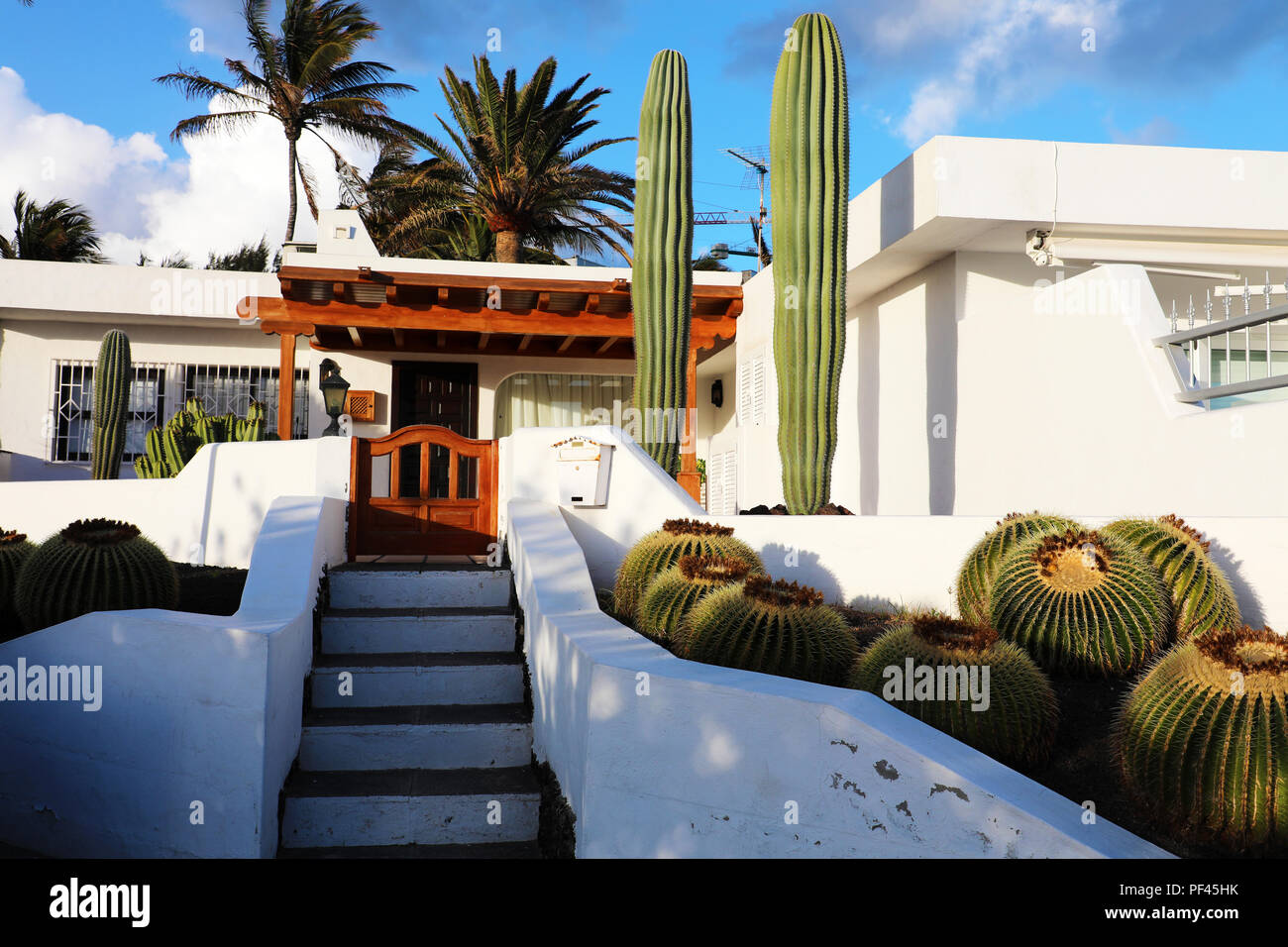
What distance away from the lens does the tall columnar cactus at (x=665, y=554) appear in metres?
5.93

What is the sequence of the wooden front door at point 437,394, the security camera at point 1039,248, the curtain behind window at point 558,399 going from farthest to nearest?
the curtain behind window at point 558,399 < the wooden front door at point 437,394 < the security camera at point 1039,248

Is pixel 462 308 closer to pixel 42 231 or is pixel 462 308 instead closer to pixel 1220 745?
pixel 1220 745

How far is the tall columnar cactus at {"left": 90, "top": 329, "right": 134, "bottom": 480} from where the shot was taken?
37.9ft

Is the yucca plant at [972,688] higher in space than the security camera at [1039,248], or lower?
lower

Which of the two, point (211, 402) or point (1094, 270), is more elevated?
point (1094, 270)

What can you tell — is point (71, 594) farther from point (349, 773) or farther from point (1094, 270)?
point (1094, 270)

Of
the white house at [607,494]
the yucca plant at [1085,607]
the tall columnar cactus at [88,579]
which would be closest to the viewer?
the white house at [607,494]

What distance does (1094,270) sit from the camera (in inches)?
327

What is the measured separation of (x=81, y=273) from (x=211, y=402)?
7.67ft

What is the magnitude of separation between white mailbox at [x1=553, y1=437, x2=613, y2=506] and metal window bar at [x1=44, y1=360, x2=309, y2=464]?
7673 millimetres

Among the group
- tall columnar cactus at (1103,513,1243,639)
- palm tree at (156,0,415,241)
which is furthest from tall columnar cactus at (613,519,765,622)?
palm tree at (156,0,415,241)

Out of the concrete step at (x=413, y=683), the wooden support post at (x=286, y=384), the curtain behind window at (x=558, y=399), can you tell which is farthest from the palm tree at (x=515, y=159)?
the concrete step at (x=413, y=683)

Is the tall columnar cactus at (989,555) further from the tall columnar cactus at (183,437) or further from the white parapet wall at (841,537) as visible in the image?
the tall columnar cactus at (183,437)
